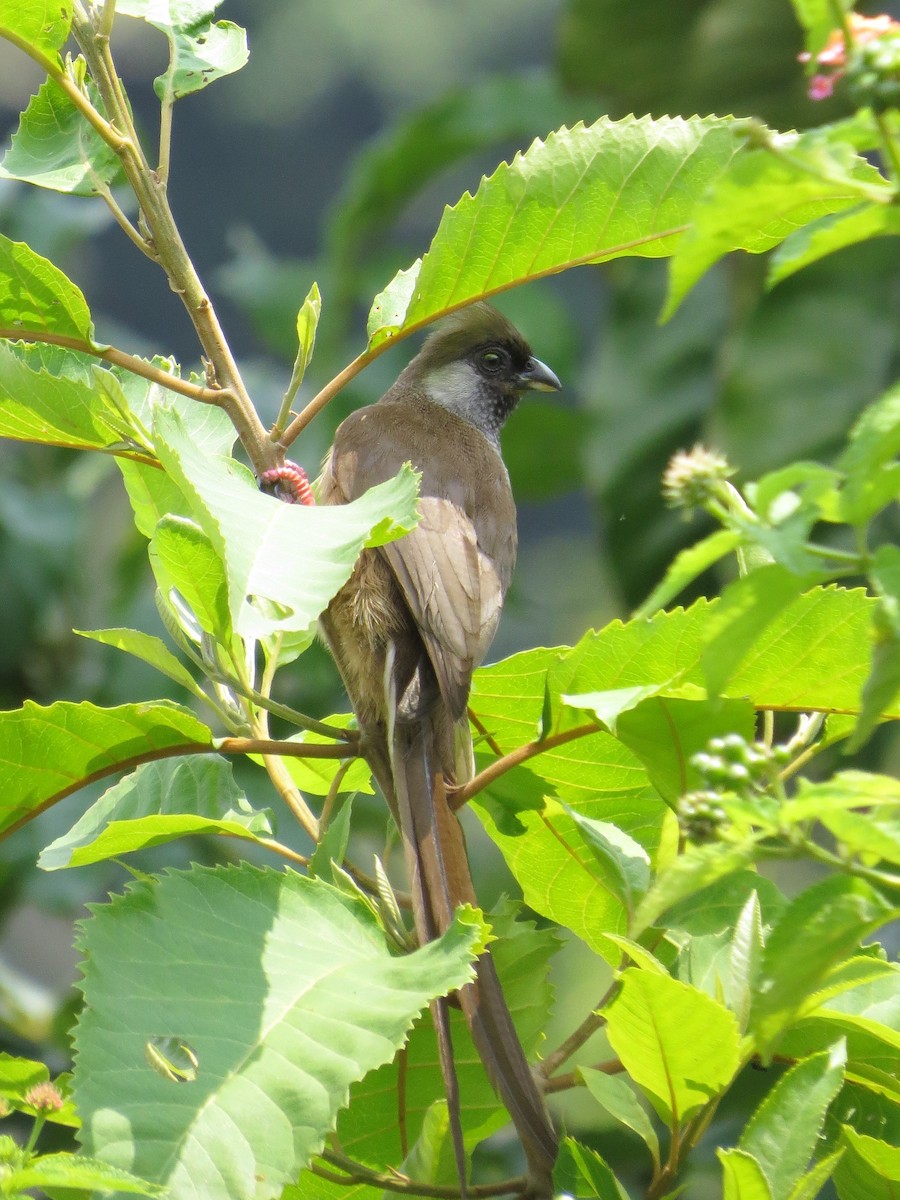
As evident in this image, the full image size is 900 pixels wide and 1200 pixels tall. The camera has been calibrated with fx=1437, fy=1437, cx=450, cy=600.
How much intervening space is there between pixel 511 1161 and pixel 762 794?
318 cm

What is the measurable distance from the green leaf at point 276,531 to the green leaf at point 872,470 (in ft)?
1.62

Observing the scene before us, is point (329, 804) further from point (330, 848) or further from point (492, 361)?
point (492, 361)

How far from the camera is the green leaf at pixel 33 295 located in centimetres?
191

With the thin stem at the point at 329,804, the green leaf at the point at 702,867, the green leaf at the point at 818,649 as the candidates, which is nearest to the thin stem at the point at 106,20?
the thin stem at the point at 329,804

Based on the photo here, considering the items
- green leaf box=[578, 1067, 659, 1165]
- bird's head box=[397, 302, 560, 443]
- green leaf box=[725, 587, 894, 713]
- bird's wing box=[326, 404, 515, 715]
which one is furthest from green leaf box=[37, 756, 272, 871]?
bird's head box=[397, 302, 560, 443]

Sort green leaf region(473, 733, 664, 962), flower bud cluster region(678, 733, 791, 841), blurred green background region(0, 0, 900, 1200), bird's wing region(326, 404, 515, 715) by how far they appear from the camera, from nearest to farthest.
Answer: flower bud cluster region(678, 733, 791, 841)
green leaf region(473, 733, 664, 962)
bird's wing region(326, 404, 515, 715)
blurred green background region(0, 0, 900, 1200)

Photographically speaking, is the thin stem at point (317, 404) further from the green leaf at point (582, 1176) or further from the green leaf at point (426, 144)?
the green leaf at point (426, 144)

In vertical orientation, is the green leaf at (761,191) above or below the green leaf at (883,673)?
above

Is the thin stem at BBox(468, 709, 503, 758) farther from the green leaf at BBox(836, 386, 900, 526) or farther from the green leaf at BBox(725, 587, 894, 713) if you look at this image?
the green leaf at BBox(836, 386, 900, 526)

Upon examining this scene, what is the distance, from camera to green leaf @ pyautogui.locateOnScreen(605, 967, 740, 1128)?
1465 mm

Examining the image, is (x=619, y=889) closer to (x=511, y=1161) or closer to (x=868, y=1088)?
(x=868, y=1088)

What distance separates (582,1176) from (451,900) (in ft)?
1.57

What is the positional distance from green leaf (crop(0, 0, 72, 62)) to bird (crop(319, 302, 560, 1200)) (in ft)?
3.38

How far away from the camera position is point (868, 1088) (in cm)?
178
